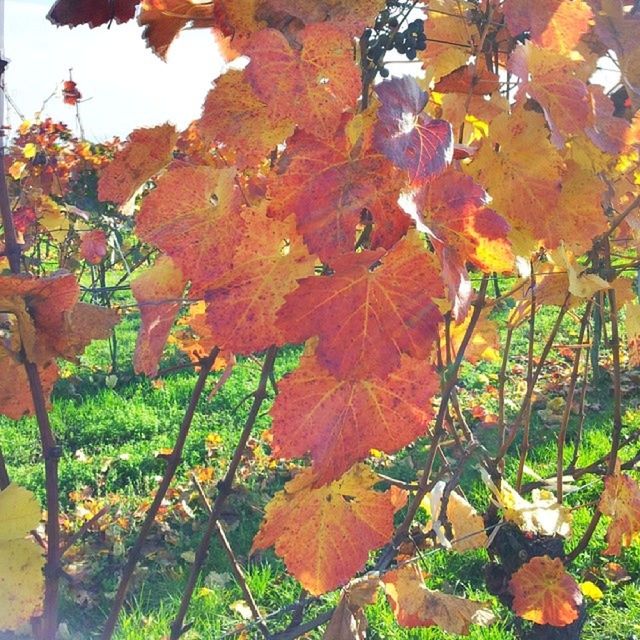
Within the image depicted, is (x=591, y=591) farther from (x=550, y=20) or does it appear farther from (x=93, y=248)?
(x=93, y=248)

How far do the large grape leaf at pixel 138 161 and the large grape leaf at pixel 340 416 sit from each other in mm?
272

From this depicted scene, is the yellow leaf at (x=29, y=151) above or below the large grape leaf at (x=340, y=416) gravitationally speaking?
above

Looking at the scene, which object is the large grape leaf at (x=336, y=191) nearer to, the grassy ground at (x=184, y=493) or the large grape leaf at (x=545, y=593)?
the grassy ground at (x=184, y=493)

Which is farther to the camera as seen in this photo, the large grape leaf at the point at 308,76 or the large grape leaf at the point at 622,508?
the large grape leaf at the point at 622,508

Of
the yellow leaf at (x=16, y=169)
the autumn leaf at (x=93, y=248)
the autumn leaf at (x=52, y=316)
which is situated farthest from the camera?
the yellow leaf at (x=16, y=169)

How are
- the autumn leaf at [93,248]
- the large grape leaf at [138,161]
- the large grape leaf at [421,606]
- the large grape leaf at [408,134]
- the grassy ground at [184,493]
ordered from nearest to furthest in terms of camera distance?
the large grape leaf at [408,134], the large grape leaf at [138,161], the large grape leaf at [421,606], the grassy ground at [184,493], the autumn leaf at [93,248]

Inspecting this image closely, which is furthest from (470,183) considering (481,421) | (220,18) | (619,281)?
(481,421)

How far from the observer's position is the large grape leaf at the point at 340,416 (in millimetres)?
741

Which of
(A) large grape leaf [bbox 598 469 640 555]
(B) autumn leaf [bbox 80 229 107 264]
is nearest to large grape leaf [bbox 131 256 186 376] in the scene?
(A) large grape leaf [bbox 598 469 640 555]

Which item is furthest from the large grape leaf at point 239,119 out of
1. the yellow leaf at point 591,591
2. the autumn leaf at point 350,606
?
the yellow leaf at point 591,591

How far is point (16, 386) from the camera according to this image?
958mm

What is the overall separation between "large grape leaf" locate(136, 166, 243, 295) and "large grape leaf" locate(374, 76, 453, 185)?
188mm

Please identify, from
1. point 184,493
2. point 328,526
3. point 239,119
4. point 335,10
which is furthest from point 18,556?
point 184,493

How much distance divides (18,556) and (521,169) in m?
0.71
